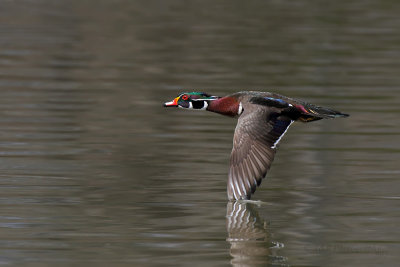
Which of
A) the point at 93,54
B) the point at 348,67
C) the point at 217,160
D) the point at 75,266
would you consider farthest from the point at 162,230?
the point at 93,54

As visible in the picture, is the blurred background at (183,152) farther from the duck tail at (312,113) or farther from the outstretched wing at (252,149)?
the duck tail at (312,113)

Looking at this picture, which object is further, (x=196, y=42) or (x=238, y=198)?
(x=196, y=42)

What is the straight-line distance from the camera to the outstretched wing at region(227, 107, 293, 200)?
9.13 metres

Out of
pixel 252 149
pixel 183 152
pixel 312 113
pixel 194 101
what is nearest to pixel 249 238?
pixel 252 149

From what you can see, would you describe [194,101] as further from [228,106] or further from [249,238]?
[249,238]

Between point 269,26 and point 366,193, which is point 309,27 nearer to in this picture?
point 269,26

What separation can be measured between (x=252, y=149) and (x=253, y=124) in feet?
0.93

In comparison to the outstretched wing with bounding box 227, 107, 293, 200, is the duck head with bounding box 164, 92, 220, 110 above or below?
above

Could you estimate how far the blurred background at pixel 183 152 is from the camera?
26.3ft

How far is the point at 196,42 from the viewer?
22047 mm

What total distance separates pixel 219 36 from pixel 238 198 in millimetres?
14296

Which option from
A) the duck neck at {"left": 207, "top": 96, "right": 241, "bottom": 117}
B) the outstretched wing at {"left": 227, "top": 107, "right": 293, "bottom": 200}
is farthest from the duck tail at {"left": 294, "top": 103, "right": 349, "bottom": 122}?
the duck neck at {"left": 207, "top": 96, "right": 241, "bottom": 117}

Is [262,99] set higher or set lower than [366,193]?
higher

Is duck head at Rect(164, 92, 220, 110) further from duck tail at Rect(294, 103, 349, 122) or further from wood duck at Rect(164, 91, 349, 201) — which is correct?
duck tail at Rect(294, 103, 349, 122)
